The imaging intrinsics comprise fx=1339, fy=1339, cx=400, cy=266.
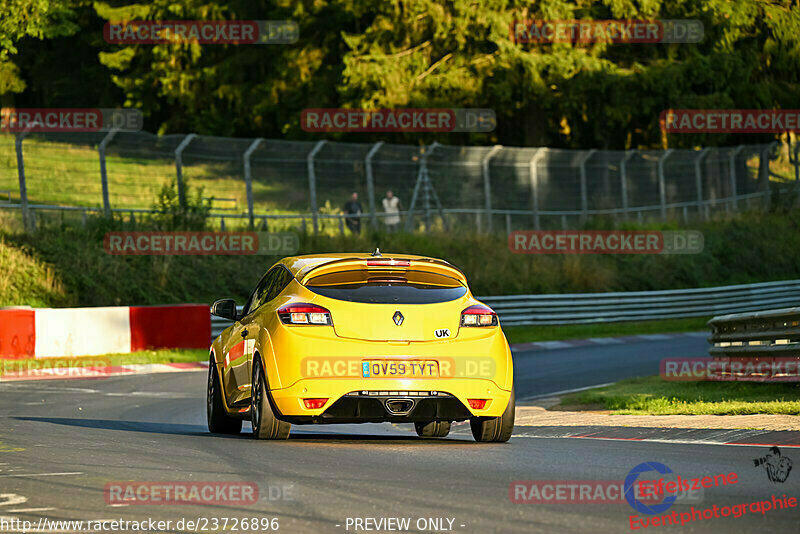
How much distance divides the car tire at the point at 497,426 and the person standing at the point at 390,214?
2354cm

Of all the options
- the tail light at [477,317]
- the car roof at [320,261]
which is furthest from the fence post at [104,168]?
the tail light at [477,317]

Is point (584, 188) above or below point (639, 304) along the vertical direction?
above

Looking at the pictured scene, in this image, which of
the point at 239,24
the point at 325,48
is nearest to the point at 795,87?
the point at 325,48

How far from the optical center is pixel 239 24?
54562mm

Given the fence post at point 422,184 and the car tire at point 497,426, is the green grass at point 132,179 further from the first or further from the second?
the car tire at point 497,426

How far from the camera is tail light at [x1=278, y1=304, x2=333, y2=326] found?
10133 millimetres
